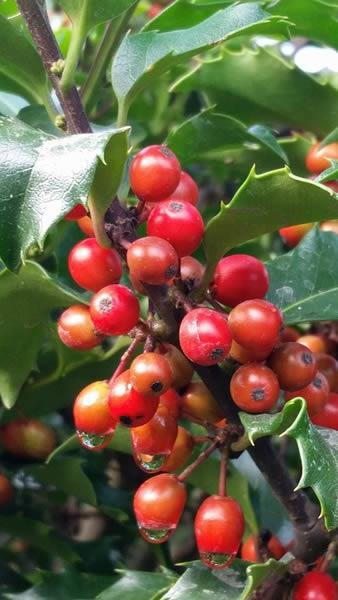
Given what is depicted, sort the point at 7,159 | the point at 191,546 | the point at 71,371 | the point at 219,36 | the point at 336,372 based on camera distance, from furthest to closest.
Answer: the point at 191,546 < the point at 71,371 < the point at 336,372 < the point at 219,36 < the point at 7,159

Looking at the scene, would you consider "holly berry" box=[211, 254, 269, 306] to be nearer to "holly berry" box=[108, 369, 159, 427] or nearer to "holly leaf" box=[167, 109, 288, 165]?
"holly berry" box=[108, 369, 159, 427]

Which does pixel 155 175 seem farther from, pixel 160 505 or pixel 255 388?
pixel 160 505

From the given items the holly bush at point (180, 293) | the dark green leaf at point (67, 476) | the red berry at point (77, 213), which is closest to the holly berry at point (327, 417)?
the holly bush at point (180, 293)

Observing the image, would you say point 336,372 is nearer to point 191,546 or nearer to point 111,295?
point 111,295

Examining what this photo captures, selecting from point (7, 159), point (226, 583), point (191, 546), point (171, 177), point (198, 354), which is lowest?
point (191, 546)

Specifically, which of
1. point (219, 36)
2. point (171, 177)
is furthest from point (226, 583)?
point (219, 36)

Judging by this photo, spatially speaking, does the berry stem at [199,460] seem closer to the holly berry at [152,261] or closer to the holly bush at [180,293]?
the holly bush at [180,293]
